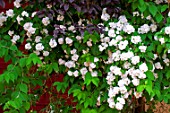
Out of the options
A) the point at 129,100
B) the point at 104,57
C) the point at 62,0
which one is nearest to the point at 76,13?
the point at 62,0

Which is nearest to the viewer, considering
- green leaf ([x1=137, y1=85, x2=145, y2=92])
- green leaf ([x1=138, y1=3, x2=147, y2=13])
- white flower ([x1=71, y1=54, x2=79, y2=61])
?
green leaf ([x1=137, y1=85, x2=145, y2=92])

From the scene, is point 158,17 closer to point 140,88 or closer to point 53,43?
point 140,88

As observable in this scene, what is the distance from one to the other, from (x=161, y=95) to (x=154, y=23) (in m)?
0.56

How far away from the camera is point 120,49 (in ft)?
10.0

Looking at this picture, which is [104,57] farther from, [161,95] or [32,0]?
[32,0]

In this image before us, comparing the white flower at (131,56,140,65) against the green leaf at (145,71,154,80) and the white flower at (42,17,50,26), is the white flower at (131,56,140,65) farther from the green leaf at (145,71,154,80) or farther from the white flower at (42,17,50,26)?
the white flower at (42,17,50,26)

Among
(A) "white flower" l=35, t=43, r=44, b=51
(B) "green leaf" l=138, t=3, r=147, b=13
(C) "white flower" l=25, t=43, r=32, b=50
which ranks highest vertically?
(B) "green leaf" l=138, t=3, r=147, b=13

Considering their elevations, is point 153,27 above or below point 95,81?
above

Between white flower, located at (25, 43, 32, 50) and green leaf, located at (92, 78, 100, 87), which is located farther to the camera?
white flower, located at (25, 43, 32, 50)

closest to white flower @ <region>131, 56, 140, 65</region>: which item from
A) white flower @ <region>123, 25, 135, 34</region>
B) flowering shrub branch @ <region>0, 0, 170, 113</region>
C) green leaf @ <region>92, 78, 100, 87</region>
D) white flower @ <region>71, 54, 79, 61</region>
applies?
flowering shrub branch @ <region>0, 0, 170, 113</region>

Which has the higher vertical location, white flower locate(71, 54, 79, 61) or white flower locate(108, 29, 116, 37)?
white flower locate(108, 29, 116, 37)

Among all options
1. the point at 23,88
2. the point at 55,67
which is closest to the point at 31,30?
the point at 55,67

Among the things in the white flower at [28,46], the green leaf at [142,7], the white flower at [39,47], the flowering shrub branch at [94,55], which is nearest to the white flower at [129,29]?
the flowering shrub branch at [94,55]

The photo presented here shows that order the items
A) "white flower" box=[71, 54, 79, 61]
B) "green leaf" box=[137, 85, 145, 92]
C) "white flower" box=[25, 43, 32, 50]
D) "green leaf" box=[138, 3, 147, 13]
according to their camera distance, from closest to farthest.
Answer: "green leaf" box=[137, 85, 145, 92] → "green leaf" box=[138, 3, 147, 13] → "white flower" box=[71, 54, 79, 61] → "white flower" box=[25, 43, 32, 50]
